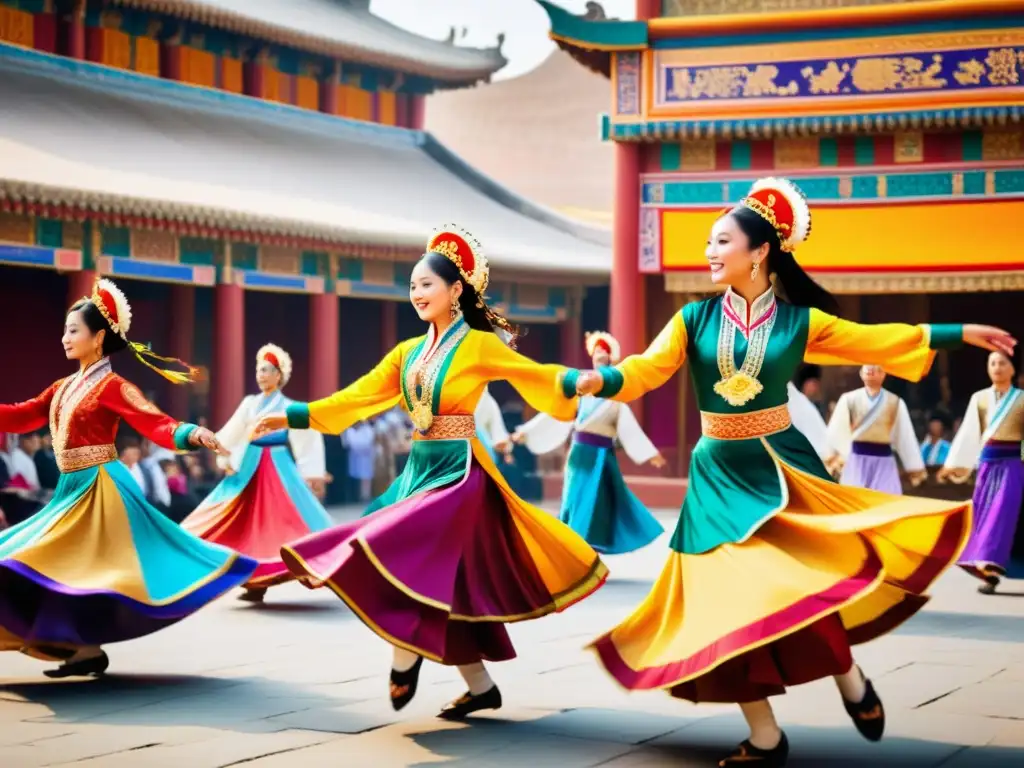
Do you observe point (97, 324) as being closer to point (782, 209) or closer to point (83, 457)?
point (83, 457)

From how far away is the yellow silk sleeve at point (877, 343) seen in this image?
4.87 metres

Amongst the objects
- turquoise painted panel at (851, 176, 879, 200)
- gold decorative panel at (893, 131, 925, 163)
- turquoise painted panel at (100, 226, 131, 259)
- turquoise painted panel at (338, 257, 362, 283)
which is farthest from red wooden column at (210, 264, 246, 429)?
gold decorative panel at (893, 131, 925, 163)

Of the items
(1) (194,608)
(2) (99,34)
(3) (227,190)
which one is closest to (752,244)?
(1) (194,608)

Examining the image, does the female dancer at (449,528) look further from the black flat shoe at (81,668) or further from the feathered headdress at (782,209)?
the black flat shoe at (81,668)

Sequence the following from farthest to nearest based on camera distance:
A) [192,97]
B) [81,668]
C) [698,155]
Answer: [192,97]
[698,155]
[81,668]

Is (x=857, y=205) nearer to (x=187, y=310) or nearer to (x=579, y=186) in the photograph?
(x=187, y=310)

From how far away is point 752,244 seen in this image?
500 cm

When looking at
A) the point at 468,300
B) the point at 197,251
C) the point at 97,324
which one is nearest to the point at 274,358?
the point at 97,324

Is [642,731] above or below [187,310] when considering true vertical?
below

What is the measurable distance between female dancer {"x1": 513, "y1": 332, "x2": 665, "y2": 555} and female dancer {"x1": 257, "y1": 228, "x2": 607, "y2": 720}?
432 centimetres

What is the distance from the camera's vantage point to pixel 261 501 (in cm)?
880

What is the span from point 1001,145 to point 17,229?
31.1 feet

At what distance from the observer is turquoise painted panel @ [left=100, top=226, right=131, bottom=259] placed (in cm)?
1564

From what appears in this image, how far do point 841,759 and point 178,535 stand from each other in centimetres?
272
